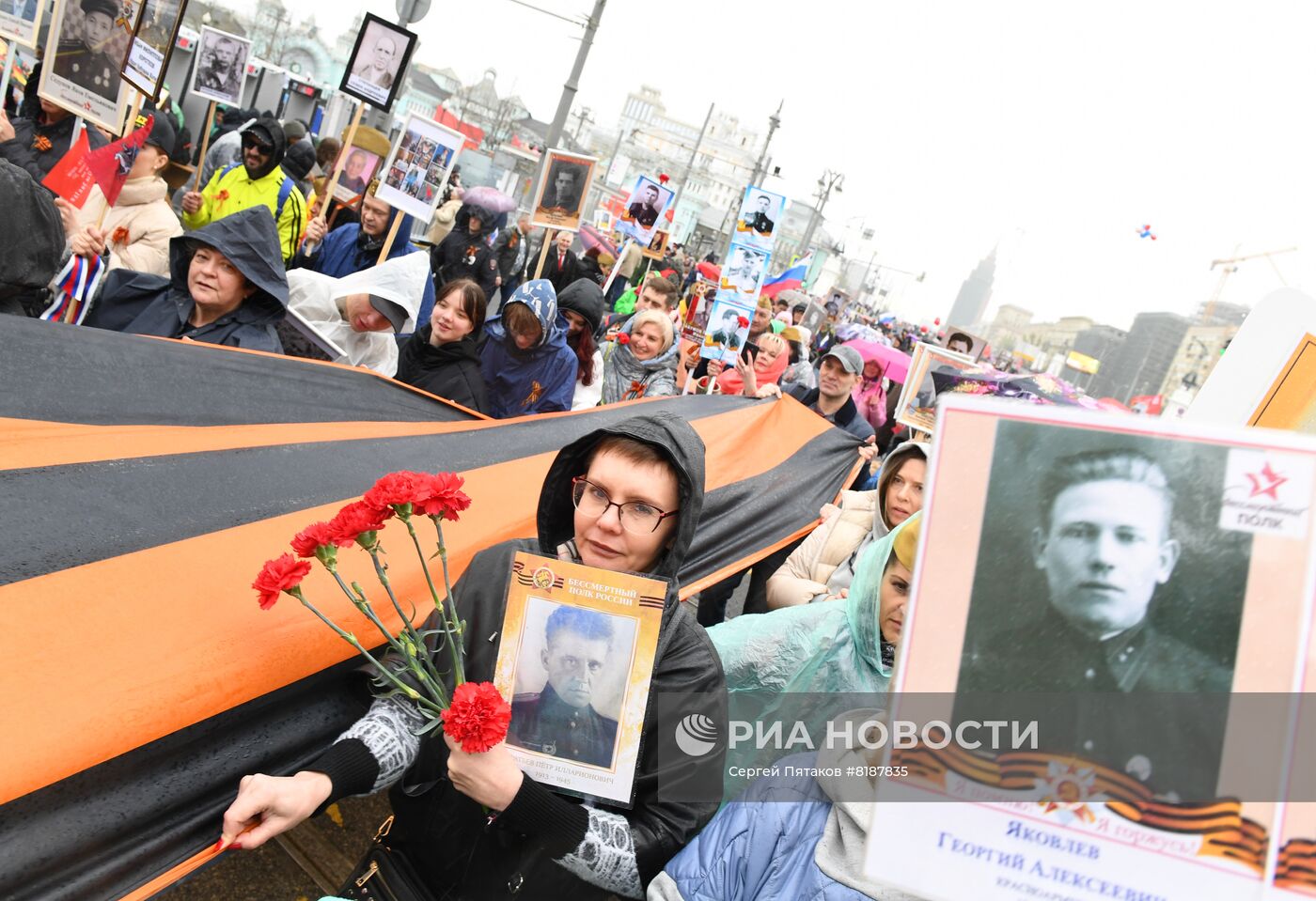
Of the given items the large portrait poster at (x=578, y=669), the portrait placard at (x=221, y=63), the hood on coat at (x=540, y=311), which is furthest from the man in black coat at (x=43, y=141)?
the large portrait poster at (x=578, y=669)

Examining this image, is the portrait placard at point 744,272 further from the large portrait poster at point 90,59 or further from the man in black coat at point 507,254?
the large portrait poster at point 90,59

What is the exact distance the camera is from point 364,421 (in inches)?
131

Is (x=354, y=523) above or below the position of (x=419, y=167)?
below

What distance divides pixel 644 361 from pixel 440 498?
4279 millimetres

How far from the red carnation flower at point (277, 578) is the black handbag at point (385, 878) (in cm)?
65

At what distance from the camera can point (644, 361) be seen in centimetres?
569

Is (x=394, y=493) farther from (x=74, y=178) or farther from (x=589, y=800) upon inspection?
(x=74, y=178)

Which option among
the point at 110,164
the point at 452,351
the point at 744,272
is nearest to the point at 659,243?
the point at 744,272

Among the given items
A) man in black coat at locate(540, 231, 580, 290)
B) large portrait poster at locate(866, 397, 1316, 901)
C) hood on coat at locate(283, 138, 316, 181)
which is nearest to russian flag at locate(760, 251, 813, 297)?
man in black coat at locate(540, 231, 580, 290)

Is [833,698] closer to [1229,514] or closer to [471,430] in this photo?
[1229,514]

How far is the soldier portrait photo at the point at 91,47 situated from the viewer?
4047 millimetres

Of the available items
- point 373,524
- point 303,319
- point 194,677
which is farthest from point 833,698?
point 303,319

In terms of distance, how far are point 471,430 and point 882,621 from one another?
2.20m

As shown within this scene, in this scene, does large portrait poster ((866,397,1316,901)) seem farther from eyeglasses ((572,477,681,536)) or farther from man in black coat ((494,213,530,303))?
man in black coat ((494,213,530,303))
